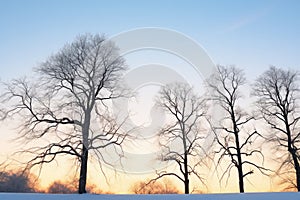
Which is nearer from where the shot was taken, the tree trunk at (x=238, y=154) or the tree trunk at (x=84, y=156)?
the tree trunk at (x=84, y=156)

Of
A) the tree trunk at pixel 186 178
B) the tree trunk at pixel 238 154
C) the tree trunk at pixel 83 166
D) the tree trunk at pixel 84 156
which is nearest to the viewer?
the tree trunk at pixel 84 156

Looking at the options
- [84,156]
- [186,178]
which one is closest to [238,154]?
[186,178]

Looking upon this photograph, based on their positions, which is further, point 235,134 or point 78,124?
point 235,134

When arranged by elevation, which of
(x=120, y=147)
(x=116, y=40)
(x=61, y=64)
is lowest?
(x=120, y=147)

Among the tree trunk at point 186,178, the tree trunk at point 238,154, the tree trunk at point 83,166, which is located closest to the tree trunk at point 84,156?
the tree trunk at point 83,166

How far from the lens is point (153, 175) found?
2155 centimetres

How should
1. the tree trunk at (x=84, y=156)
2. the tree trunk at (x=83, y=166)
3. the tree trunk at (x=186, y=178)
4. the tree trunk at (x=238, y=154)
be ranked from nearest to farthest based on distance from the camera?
the tree trunk at (x=84, y=156), the tree trunk at (x=83, y=166), the tree trunk at (x=238, y=154), the tree trunk at (x=186, y=178)

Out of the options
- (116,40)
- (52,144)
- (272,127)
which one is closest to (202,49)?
(116,40)

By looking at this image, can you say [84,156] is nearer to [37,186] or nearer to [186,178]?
[37,186]

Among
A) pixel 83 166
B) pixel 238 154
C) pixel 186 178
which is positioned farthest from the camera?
pixel 186 178

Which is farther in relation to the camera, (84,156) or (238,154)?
(238,154)

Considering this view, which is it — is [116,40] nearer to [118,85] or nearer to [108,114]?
[118,85]

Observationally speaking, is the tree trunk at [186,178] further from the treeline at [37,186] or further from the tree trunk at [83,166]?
the tree trunk at [83,166]

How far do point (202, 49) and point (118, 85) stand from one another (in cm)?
689
